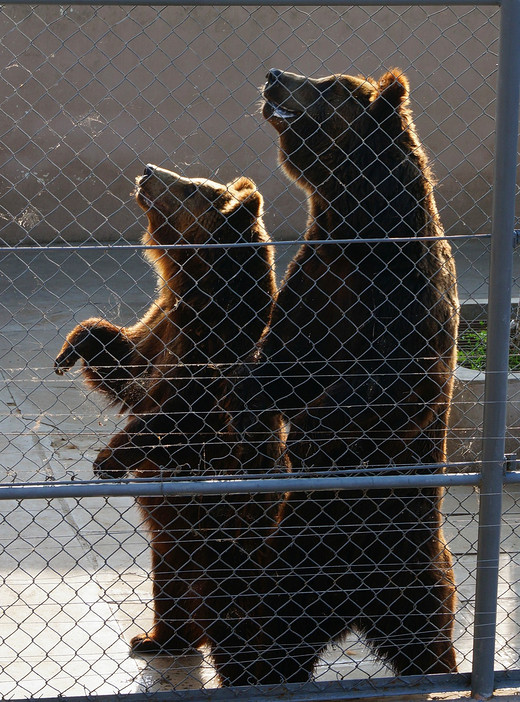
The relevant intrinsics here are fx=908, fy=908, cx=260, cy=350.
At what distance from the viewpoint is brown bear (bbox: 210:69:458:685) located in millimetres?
3301

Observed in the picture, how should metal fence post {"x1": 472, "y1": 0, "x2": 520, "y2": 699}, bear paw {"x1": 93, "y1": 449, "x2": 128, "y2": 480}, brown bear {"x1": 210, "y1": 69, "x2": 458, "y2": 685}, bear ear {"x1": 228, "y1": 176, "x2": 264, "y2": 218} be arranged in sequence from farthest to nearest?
bear ear {"x1": 228, "y1": 176, "x2": 264, "y2": 218}
bear paw {"x1": 93, "y1": 449, "x2": 128, "y2": 480}
brown bear {"x1": 210, "y1": 69, "x2": 458, "y2": 685}
metal fence post {"x1": 472, "y1": 0, "x2": 520, "y2": 699}

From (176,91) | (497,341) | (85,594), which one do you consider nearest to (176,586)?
(85,594)

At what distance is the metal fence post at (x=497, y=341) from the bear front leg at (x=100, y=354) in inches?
70.1

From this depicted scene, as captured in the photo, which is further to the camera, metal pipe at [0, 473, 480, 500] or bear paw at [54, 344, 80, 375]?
bear paw at [54, 344, 80, 375]

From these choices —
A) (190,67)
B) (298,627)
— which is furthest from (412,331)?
(190,67)

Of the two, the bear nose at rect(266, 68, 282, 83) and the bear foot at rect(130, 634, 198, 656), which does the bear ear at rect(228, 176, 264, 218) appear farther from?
the bear foot at rect(130, 634, 198, 656)

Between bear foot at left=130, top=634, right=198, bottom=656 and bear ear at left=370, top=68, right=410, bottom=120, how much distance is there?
2325mm

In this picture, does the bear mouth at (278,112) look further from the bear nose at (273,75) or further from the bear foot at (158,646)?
the bear foot at (158,646)

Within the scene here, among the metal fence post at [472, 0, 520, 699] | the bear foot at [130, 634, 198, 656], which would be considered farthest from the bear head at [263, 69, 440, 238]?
the bear foot at [130, 634, 198, 656]

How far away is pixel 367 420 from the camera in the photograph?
3.29 meters

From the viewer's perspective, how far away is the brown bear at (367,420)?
330 cm

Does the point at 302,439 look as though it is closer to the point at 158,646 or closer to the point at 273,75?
the point at 158,646

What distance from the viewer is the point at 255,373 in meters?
3.65

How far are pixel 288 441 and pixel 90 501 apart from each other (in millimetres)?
2083
